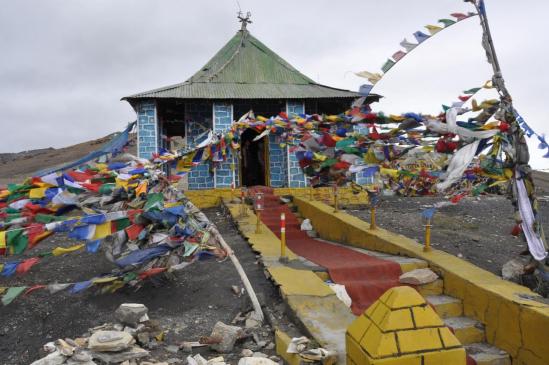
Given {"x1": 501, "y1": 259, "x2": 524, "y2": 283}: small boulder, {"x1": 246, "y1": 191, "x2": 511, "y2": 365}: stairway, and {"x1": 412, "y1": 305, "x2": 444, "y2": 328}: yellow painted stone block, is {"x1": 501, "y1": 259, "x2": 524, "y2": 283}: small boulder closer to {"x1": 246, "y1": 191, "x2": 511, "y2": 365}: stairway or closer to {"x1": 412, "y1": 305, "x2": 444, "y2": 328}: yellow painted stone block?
{"x1": 246, "y1": 191, "x2": 511, "y2": 365}: stairway

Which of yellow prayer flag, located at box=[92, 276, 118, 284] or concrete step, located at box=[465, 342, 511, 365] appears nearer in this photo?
concrete step, located at box=[465, 342, 511, 365]

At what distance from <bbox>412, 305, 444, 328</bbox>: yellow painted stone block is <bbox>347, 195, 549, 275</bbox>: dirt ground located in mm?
4758

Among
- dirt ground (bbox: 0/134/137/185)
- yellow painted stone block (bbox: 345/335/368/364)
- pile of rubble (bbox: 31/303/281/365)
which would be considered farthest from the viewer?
dirt ground (bbox: 0/134/137/185)

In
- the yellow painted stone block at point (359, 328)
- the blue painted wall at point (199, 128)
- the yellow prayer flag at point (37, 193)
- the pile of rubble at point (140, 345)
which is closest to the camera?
the yellow painted stone block at point (359, 328)

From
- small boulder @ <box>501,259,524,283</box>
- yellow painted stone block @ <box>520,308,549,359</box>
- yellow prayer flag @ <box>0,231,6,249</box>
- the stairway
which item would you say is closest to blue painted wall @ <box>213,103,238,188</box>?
the stairway

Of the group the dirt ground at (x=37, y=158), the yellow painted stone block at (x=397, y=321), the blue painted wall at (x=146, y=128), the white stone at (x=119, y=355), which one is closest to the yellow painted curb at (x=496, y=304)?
the yellow painted stone block at (x=397, y=321)

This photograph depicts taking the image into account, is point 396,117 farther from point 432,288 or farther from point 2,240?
point 2,240

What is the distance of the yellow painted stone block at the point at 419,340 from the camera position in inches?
107

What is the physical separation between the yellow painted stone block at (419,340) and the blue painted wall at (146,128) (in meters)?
13.1

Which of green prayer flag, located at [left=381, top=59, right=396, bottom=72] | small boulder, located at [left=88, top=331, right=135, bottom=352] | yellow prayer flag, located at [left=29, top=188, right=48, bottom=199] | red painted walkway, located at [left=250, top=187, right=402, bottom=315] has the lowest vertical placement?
small boulder, located at [left=88, top=331, right=135, bottom=352]

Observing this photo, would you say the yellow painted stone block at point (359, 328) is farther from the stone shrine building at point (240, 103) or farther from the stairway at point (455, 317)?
the stone shrine building at point (240, 103)

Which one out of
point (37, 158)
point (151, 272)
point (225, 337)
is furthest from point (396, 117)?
point (37, 158)

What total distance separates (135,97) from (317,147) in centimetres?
837

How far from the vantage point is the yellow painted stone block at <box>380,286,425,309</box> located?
285 centimetres
